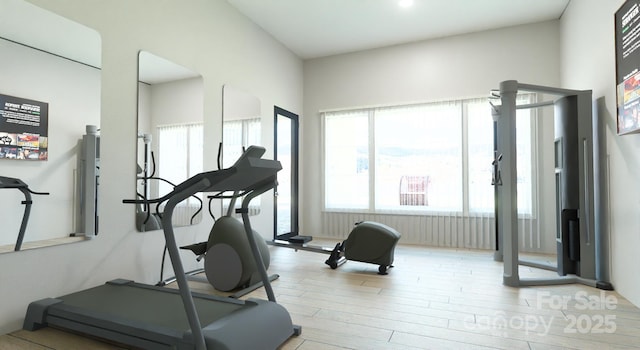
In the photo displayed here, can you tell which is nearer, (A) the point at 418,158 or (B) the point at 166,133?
(B) the point at 166,133

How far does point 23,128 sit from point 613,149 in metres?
4.46

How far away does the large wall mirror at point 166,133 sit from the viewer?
2.92 meters

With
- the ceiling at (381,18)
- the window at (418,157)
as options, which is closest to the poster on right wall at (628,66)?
the ceiling at (381,18)

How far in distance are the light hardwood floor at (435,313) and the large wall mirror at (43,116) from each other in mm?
700

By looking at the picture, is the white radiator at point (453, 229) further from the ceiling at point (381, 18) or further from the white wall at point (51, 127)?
the white wall at point (51, 127)

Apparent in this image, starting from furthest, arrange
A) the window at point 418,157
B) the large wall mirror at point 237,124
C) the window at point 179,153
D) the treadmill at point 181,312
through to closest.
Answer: the window at point 418,157
the large wall mirror at point 237,124
the window at point 179,153
the treadmill at point 181,312

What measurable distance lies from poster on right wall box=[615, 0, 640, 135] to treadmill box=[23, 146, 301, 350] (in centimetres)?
255

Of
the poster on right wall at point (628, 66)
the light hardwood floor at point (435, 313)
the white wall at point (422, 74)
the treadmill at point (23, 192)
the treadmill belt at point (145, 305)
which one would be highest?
the white wall at point (422, 74)

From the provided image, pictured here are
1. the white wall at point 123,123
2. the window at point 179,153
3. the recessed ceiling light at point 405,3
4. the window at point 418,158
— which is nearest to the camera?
the white wall at point 123,123

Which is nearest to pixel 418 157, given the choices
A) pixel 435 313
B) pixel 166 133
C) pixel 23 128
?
pixel 435 313

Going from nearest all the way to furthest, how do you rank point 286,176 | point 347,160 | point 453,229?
point 453,229 < point 286,176 < point 347,160

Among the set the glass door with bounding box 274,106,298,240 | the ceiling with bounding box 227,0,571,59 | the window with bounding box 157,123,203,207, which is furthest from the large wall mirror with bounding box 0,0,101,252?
the glass door with bounding box 274,106,298,240

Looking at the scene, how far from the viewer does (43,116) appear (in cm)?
229

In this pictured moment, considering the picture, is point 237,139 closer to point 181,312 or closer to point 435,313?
point 181,312
